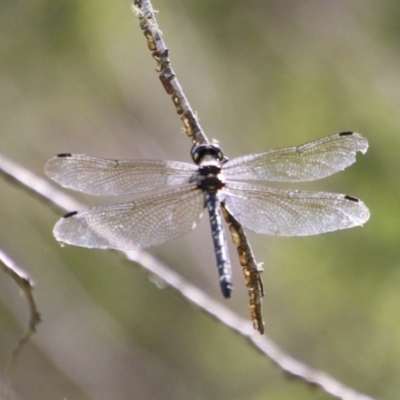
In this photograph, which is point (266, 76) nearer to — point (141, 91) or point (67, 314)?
point (141, 91)

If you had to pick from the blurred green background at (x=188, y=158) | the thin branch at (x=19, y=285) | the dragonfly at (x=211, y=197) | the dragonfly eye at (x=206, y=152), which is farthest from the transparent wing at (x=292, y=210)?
the blurred green background at (x=188, y=158)

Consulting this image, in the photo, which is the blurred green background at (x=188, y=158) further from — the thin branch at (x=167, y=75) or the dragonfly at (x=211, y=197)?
the thin branch at (x=167, y=75)

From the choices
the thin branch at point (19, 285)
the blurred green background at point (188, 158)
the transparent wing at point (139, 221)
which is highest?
the blurred green background at point (188, 158)

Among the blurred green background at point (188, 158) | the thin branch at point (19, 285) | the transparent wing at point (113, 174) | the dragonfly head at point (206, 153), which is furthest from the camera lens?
the blurred green background at point (188, 158)

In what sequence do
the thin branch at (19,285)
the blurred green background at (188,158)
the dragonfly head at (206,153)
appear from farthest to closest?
1. the blurred green background at (188,158)
2. the dragonfly head at (206,153)
3. the thin branch at (19,285)

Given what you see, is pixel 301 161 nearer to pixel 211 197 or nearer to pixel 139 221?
pixel 211 197

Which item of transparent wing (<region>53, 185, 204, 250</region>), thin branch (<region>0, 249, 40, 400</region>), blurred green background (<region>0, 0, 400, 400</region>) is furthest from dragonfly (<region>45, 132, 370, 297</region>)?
blurred green background (<region>0, 0, 400, 400</region>)

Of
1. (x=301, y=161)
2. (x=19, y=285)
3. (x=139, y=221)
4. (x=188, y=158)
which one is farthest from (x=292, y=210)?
(x=188, y=158)
